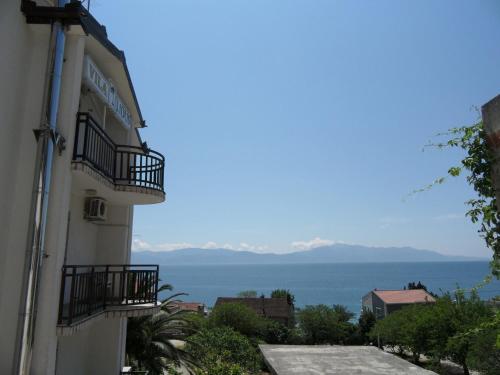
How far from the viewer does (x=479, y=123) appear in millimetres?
3658

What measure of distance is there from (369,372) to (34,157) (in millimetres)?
16564

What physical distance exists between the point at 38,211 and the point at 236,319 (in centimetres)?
3434

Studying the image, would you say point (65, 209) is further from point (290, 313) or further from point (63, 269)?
point (290, 313)

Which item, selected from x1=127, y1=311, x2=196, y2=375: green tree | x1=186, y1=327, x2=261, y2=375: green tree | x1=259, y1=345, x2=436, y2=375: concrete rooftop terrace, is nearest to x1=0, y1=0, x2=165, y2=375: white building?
x1=127, y1=311, x2=196, y2=375: green tree

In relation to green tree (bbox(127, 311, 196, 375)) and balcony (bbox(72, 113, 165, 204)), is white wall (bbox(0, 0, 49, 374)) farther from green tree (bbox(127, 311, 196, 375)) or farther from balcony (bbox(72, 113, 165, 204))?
green tree (bbox(127, 311, 196, 375))

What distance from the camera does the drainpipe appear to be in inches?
225

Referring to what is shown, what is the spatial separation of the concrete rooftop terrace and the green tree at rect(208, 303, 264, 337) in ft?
44.9

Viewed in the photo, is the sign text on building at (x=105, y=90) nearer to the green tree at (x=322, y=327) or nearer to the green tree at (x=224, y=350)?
the green tree at (x=224, y=350)

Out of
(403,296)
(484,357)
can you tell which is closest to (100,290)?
(484,357)

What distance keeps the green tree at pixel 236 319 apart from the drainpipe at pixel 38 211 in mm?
33484

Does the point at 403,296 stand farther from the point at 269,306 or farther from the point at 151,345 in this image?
the point at 151,345

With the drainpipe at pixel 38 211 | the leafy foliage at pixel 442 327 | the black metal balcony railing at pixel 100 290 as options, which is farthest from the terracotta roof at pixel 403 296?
the drainpipe at pixel 38 211

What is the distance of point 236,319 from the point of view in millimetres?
38219

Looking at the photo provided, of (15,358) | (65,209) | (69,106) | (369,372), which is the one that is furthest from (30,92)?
(369,372)
